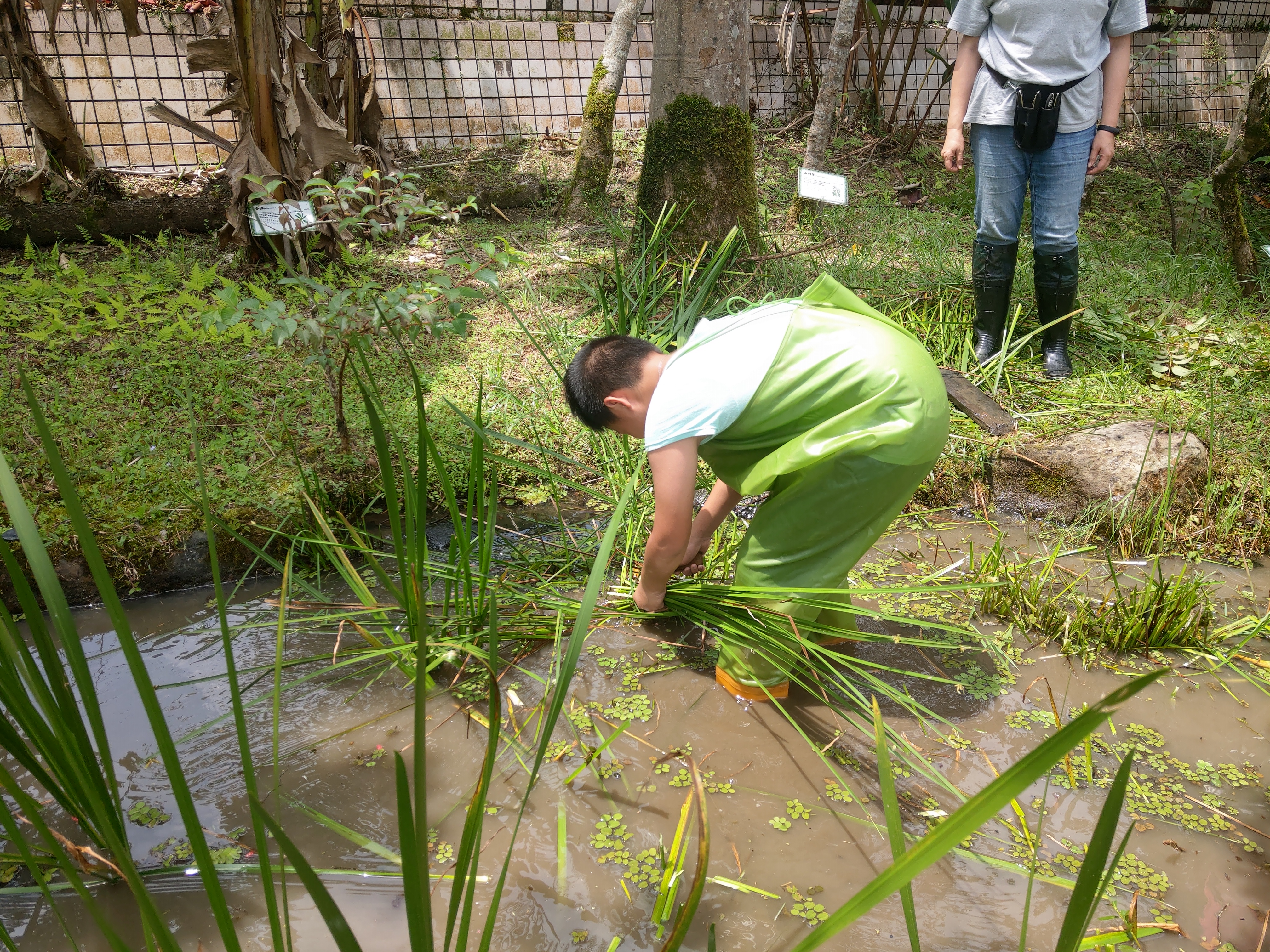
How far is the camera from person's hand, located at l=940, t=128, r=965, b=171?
10.9ft

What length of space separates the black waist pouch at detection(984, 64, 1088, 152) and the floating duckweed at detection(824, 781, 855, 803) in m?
2.57

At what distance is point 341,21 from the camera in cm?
405

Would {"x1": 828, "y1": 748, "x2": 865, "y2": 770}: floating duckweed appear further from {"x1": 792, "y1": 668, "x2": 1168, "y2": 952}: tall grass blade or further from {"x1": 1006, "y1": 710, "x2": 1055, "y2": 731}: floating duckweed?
{"x1": 792, "y1": 668, "x2": 1168, "y2": 952}: tall grass blade

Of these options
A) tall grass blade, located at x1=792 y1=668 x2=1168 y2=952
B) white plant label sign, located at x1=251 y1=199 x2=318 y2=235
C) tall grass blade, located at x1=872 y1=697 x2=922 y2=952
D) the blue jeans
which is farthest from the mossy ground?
tall grass blade, located at x1=792 y1=668 x2=1168 y2=952

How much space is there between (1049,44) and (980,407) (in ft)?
4.41

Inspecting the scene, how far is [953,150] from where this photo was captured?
11.1 feet

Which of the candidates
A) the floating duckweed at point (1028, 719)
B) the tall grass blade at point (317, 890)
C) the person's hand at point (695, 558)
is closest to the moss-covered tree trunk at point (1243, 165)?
the floating duckweed at point (1028, 719)

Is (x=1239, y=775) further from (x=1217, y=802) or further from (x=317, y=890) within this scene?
(x=317, y=890)

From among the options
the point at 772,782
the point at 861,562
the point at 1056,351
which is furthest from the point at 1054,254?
the point at 772,782

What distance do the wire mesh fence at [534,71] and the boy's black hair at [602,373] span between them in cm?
327

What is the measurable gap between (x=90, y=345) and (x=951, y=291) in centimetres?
381

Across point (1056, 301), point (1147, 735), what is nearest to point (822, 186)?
point (1056, 301)

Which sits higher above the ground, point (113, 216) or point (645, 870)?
point (113, 216)

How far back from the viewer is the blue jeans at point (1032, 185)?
3188mm
